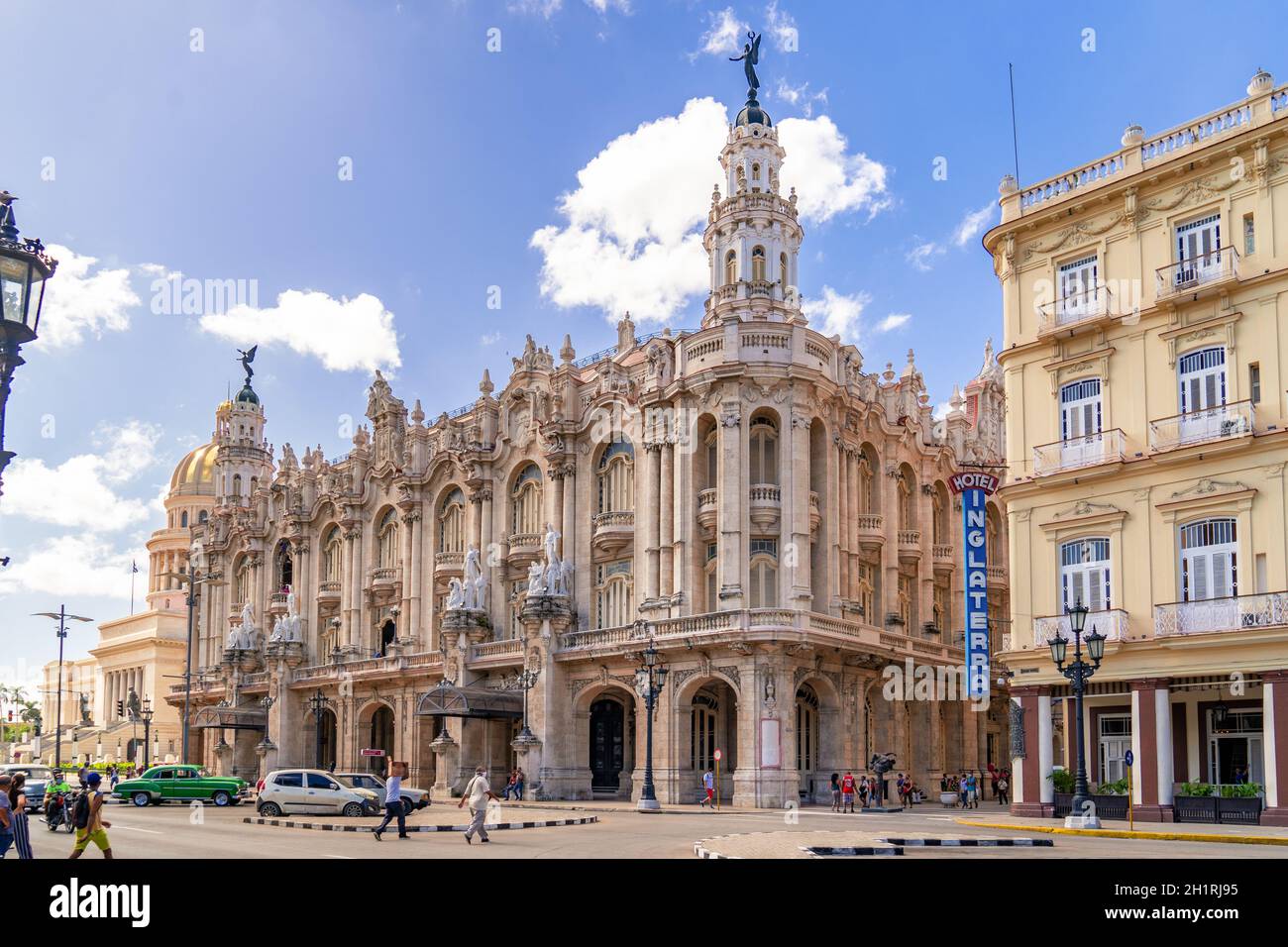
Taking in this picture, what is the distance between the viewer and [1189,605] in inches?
1141

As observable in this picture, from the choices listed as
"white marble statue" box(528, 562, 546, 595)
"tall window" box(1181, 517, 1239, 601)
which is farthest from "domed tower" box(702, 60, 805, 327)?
"tall window" box(1181, 517, 1239, 601)

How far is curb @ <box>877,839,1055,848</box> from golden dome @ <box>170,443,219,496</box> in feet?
345

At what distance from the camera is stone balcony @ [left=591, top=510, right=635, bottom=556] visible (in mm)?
50719

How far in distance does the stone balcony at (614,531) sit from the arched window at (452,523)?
419 inches

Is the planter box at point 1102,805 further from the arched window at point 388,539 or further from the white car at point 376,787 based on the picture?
the arched window at point 388,539

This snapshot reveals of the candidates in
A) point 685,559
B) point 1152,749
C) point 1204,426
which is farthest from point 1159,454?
point 685,559

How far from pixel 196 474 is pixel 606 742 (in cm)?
8112

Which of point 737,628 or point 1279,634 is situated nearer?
point 1279,634

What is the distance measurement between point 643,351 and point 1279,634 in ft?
103

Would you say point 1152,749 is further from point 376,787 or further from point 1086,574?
point 376,787

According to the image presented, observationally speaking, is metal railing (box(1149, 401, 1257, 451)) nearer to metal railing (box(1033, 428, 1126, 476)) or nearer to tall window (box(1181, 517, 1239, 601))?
metal railing (box(1033, 428, 1126, 476))

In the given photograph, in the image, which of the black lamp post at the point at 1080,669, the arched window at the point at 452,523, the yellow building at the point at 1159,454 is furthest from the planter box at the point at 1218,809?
the arched window at the point at 452,523
